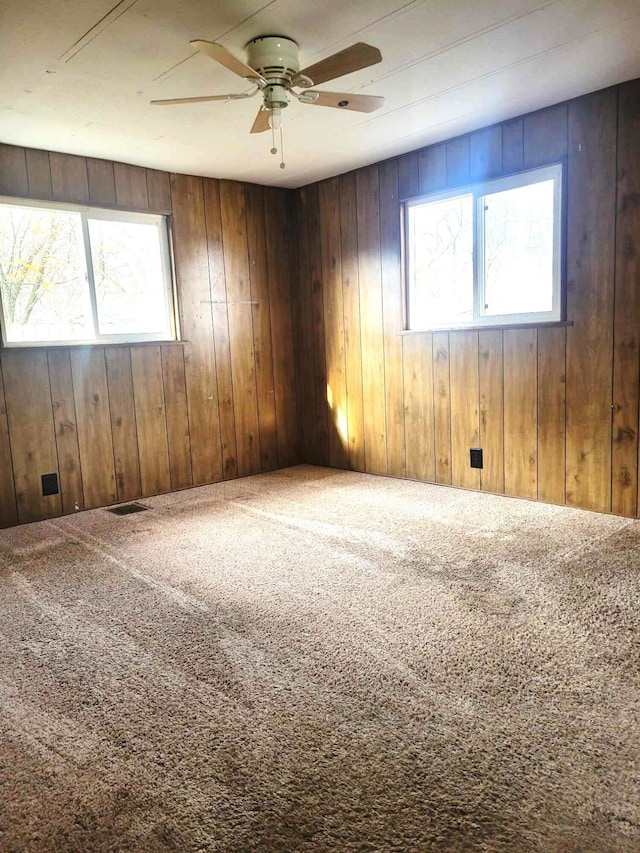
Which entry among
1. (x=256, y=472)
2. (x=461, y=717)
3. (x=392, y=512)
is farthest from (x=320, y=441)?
(x=461, y=717)

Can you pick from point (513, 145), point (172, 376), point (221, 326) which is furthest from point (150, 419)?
point (513, 145)

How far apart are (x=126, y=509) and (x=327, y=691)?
2.57 meters

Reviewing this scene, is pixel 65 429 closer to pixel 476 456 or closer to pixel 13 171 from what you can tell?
pixel 13 171

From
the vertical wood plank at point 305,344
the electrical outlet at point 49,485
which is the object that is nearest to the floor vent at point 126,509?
the electrical outlet at point 49,485

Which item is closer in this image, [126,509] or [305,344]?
[126,509]

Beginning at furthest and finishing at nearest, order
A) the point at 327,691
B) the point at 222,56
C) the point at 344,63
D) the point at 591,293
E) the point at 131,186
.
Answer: the point at 131,186
the point at 591,293
the point at 344,63
the point at 222,56
the point at 327,691

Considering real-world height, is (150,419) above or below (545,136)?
below

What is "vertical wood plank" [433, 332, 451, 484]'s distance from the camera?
4.12 meters

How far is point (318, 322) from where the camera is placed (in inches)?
196

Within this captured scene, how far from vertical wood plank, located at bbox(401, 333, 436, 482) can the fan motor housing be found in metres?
2.03

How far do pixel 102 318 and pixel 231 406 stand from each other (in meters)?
1.19

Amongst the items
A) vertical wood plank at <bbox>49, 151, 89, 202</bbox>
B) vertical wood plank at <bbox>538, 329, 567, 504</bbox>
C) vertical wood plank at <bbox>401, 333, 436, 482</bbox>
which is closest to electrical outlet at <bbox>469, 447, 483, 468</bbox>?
vertical wood plank at <bbox>401, 333, 436, 482</bbox>

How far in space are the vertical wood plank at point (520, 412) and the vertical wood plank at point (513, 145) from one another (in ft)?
3.20

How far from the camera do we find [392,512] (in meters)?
3.67
